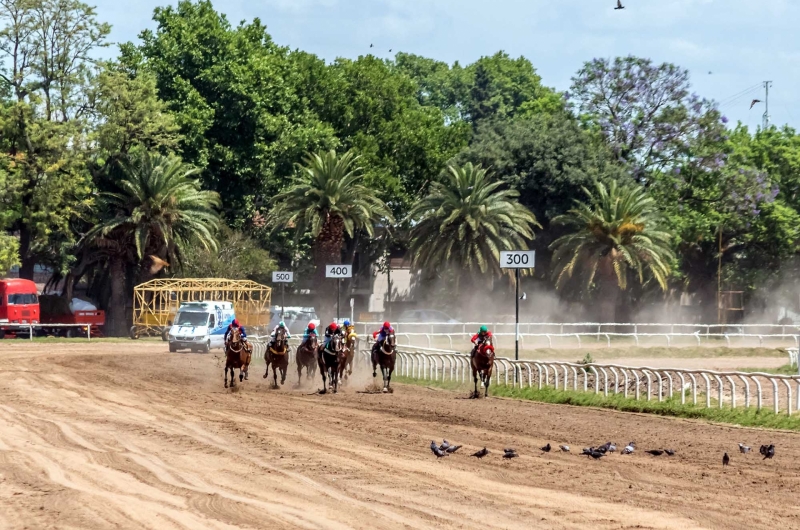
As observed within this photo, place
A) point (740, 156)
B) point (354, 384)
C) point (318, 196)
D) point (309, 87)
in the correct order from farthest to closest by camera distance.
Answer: point (309, 87) → point (740, 156) → point (318, 196) → point (354, 384)

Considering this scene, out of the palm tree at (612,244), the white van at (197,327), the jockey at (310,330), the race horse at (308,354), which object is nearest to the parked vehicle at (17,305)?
the white van at (197,327)

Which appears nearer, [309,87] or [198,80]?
[198,80]

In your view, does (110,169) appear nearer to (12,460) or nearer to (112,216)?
(112,216)

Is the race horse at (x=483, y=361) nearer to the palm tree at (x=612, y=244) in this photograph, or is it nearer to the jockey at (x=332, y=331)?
the jockey at (x=332, y=331)

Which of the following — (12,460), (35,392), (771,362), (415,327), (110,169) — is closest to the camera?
(12,460)

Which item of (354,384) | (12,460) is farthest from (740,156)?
(12,460)

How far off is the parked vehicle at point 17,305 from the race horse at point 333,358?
31644 millimetres

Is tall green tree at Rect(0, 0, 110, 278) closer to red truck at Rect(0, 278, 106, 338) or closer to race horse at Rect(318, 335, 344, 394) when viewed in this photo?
red truck at Rect(0, 278, 106, 338)

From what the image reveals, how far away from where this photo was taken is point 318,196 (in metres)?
60.4

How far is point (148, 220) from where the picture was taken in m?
62.5

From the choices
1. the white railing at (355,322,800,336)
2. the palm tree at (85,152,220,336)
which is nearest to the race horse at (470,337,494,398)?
the white railing at (355,322,800,336)

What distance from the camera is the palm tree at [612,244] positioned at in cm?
5888

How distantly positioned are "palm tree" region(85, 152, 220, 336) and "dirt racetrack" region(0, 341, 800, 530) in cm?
3687

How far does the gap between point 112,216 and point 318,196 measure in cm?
1258
